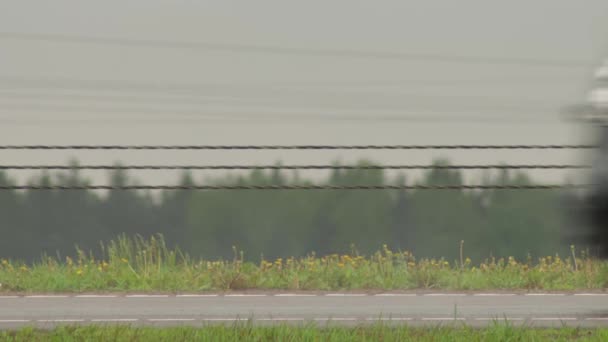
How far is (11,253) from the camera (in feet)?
342

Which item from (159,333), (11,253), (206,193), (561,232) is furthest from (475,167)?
(206,193)

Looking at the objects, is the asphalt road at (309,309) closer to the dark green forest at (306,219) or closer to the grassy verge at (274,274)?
the grassy verge at (274,274)

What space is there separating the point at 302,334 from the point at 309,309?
3.21 meters

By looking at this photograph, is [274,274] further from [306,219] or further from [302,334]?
[306,219]

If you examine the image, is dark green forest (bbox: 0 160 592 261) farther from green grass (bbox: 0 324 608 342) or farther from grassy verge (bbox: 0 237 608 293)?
green grass (bbox: 0 324 608 342)

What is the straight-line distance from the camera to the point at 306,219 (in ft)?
349

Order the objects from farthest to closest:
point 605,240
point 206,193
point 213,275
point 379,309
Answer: point 206,193
point 213,275
point 379,309
point 605,240

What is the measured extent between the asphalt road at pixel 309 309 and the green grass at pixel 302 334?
→ 0.48 meters

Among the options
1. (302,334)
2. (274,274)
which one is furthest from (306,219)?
(302,334)

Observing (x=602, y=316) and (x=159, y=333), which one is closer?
(x=159, y=333)

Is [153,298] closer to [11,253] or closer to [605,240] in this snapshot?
[605,240]

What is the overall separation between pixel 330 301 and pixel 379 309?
1132 millimetres

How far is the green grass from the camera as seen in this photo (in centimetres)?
1245

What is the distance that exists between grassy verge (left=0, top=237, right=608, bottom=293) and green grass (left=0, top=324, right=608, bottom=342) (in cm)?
513
